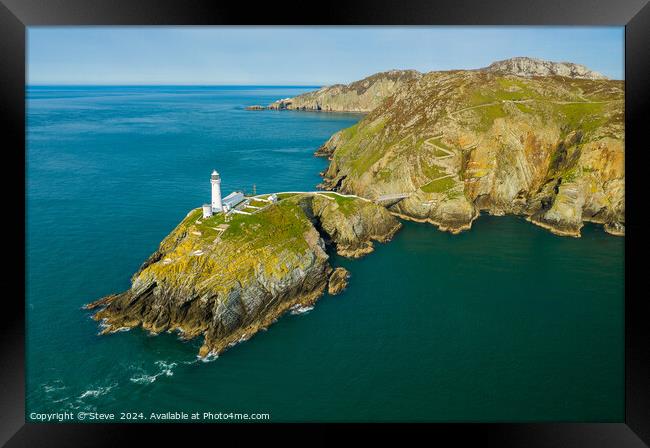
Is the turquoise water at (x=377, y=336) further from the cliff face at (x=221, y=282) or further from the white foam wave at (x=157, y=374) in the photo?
the cliff face at (x=221, y=282)

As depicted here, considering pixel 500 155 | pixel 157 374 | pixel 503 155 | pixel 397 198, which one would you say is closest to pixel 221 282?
pixel 157 374

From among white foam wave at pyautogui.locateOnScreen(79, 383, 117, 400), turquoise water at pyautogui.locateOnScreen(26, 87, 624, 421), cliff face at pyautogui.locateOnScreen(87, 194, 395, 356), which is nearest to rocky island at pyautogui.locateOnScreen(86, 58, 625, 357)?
cliff face at pyautogui.locateOnScreen(87, 194, 395, 356)

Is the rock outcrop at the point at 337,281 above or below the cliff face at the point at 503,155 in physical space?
below

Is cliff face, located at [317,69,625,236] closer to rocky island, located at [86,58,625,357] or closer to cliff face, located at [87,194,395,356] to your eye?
rocky island, located at [86,58,625,357]

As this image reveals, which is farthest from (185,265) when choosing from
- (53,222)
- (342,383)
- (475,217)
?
(475,217)

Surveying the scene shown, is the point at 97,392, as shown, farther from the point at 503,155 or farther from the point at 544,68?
the point at 544,68

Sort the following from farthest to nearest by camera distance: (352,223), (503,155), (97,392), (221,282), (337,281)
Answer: (503,155)
(352,223)
(337,281)
(221,282)
(97,392)

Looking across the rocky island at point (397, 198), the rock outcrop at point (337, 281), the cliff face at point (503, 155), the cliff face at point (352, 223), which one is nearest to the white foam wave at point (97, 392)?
the rocky island at point (397, 198)
